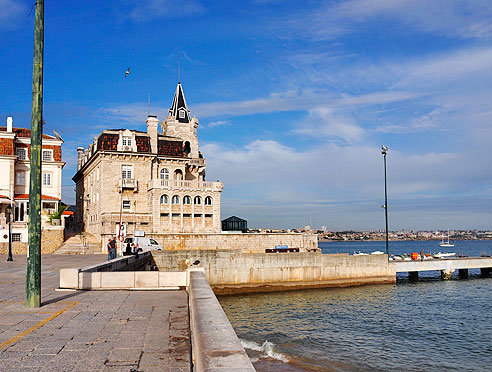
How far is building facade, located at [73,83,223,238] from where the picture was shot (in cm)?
5309

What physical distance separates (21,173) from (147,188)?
14114mm

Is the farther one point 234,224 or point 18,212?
point 234,224

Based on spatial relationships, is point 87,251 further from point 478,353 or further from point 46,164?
point 478,353

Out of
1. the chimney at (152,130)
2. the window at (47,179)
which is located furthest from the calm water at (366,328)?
the window at (47,179)

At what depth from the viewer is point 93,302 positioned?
12352 millimetres

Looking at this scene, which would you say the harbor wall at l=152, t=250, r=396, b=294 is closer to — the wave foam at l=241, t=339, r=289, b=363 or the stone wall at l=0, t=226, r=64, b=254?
the stone wall at l=0, t=226, r=64, b=254

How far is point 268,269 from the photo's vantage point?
40.7 metres

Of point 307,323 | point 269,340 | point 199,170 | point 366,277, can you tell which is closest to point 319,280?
point 366,277

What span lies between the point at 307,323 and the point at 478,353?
9043 millimetres

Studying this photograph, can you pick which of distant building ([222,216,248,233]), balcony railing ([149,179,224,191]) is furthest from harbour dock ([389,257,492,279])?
distant building ([222,216,248,233])

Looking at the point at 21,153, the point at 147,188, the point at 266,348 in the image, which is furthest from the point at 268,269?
the point at 21,153

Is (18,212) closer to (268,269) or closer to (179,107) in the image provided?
(179,107)

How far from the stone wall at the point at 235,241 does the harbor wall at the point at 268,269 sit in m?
9.41

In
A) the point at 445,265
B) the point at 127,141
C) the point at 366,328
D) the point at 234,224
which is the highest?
the point at 127,141
